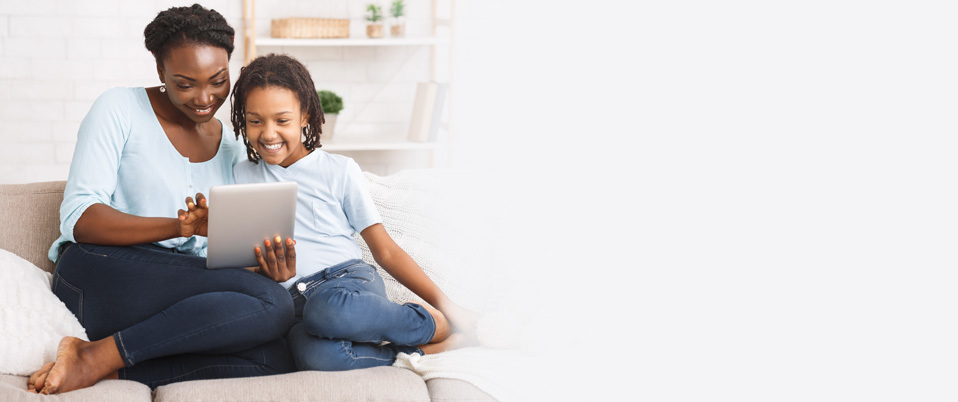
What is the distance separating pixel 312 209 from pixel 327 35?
1.48m

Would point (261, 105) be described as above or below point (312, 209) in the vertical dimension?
above

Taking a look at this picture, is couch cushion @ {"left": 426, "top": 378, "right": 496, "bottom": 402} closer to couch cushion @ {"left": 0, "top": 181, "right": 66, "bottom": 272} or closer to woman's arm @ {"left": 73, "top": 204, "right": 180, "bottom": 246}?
woman's arm @ {"left": 73, "top": 204, "right": 180, "bottom": 246}

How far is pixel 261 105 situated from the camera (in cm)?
143

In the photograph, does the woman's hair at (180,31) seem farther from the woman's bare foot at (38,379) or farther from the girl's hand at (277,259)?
the woman's bare foot at (38,379)

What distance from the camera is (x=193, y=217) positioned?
1.27m

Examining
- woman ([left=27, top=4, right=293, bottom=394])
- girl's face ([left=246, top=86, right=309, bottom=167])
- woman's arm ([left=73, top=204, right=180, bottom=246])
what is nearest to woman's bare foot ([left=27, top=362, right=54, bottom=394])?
woman ([left=27, top=4, right=293, bottom=394])

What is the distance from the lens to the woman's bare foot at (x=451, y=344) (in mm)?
1379

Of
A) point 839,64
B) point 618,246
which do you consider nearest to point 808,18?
point 839,64

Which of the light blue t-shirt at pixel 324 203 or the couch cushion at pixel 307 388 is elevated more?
the light blue t-shirt at pixel 324 203

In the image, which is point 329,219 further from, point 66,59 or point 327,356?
point 66,59

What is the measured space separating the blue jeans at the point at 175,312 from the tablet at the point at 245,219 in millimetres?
A: 31

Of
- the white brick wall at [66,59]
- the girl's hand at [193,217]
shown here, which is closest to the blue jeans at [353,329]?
the girl's hand at [193,217]

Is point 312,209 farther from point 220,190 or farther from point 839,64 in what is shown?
point 839,64

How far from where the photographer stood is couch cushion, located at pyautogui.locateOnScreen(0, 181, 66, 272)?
1.46 m
